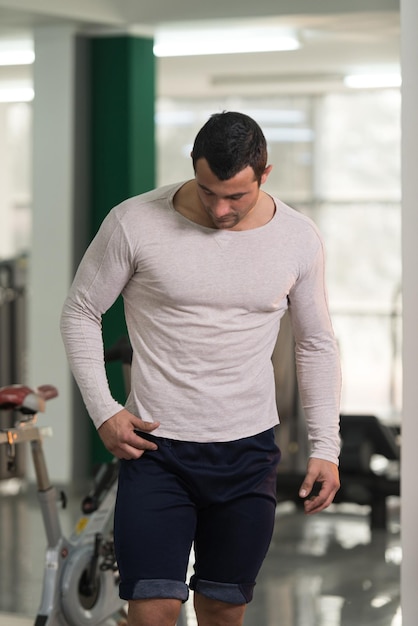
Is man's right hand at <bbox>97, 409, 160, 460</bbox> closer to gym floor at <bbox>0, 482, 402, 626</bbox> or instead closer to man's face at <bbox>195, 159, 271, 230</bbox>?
man's face at <bbox>195, 159, 271, 230</bbox>

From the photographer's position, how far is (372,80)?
9336 millimetres

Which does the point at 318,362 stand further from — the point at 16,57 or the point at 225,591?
the point at 16,57

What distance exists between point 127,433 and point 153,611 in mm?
371

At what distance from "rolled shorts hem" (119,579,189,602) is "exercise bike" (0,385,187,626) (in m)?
1.11

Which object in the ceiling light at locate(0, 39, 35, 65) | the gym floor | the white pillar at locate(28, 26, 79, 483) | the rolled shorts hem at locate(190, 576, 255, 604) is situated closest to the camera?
Answer: the rolled shorts hem at locate(190, 576, 255, 604)

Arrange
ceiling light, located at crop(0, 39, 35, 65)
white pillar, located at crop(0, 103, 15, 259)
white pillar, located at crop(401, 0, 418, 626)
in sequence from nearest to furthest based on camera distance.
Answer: white pillar, located at crop(401, 0, 418, 626), ceiling light, located at crop(0, 39, 35, 65), white pillar, located at crop(0, 103, 15, 259)

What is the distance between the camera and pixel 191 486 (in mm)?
2344

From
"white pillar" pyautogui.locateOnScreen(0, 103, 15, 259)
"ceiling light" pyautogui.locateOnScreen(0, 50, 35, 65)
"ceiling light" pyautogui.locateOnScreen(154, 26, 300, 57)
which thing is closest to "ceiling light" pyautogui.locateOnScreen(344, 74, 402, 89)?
"ceiling light" pyautogui.locateOnScreen(154, 26, 300, 57)

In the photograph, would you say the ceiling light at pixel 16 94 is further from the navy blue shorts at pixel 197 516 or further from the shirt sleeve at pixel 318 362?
the navy blue shorts at pixel 197 516

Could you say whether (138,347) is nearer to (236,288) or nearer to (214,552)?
(236,288)

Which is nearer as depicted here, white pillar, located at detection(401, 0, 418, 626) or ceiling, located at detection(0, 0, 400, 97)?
white pillar, located at detection(401, 0, 418, 626)

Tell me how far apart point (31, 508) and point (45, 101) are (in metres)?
2.41

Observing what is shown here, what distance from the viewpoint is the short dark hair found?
2145 mm

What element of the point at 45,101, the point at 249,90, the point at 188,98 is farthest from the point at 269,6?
the point at 188,98
